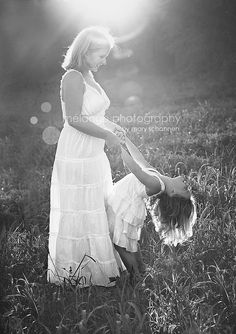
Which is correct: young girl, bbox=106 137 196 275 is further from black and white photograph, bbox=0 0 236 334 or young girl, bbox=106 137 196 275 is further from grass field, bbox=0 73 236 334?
grass field, bbox=0 73 236 334

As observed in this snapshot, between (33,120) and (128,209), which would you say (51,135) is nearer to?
(33,120)

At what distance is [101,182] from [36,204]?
176 centimetres

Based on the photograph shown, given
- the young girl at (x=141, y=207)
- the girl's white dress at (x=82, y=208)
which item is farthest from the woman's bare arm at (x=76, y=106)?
the young girl at (x=141, y=207)

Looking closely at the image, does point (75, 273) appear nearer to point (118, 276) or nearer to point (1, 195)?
point (118, 276)

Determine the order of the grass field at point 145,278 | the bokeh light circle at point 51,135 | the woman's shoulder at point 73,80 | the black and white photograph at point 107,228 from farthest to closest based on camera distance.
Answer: the bokeh light circle at point 51,135, the woman's shoulder at point 73,80, the black and white photograph at point 107,228, the grass field at point 145,278

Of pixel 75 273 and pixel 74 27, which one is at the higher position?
pixel 74 27

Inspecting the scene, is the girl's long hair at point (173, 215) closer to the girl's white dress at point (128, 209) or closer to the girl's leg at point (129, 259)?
the girl's white dress at point (128, 209)

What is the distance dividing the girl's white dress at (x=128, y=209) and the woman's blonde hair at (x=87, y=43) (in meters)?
0.89

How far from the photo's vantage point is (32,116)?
9.66 m

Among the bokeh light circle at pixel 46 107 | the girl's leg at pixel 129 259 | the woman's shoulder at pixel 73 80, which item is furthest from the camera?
the bokeh light circle at pixel 46 107

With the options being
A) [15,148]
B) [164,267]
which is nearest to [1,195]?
[15,148]

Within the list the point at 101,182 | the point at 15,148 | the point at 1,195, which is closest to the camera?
the point at 101,182

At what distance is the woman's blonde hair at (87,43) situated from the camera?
2.91 meters

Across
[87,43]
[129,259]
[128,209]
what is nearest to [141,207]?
[128,209]
